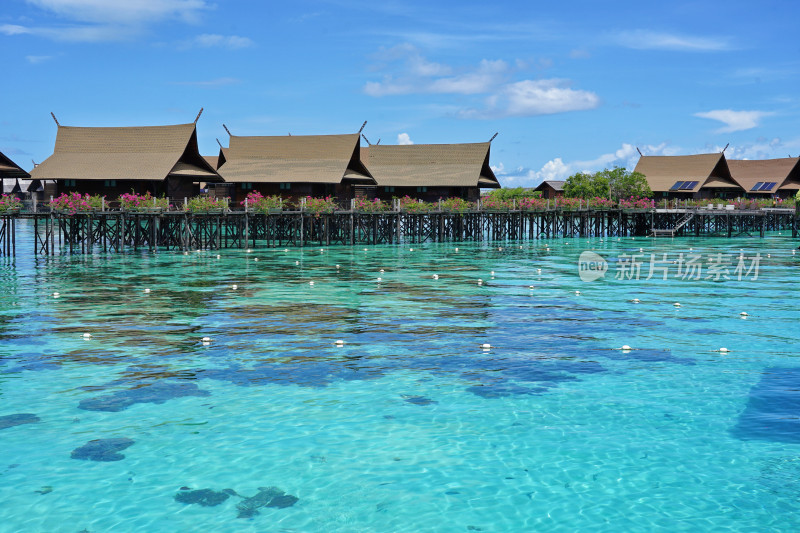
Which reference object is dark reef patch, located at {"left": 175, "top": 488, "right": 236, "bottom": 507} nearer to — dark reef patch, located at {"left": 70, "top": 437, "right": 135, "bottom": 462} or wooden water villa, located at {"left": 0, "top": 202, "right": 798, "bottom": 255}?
dark reef patch, located at {"left": 70, "top": 437, "right": 135, "bottom": 462}

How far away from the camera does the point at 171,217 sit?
48375 mm

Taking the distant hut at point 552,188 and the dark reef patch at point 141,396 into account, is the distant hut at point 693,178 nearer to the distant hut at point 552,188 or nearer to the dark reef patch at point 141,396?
the distant hut at point 552,188

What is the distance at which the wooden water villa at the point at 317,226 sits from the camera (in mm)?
45838

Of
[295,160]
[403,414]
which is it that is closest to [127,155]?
[295,160]

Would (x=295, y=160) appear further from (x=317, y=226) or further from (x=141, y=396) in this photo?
(x=141, y=396)

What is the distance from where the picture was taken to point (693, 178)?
7569cm

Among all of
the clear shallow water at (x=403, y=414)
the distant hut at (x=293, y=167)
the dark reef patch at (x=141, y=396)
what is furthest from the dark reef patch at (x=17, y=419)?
the distant hut at (x=293, y=167)

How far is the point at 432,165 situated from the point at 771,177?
40.3 meters

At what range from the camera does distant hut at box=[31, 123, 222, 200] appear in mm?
47625

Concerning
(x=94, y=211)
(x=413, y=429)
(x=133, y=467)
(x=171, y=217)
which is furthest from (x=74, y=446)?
(x=171, y=217)

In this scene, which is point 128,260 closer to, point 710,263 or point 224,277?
point 224,277

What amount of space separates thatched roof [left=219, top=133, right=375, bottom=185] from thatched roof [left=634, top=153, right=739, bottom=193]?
3427cm

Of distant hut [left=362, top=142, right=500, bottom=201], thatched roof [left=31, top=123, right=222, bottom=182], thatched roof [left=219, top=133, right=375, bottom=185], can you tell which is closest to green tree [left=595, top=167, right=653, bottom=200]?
distant hut [left=362, top=142, right=500, bottom=201]

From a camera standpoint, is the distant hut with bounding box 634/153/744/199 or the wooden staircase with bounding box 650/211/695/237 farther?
the distant hut with bounding box 634/153/744/199
